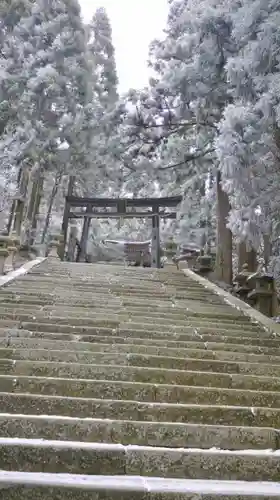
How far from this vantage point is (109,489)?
2420 mm

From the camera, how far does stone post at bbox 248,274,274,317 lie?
Answer: 25.4ft

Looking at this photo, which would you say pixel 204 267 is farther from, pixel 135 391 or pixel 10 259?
pixel 135 391

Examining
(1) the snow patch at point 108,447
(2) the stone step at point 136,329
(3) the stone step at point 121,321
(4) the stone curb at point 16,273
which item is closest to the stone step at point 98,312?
(3) the stone step at point 121,321

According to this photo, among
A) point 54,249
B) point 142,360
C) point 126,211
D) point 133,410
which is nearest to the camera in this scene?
point 133,410

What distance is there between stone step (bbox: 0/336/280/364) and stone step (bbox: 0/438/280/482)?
198cm

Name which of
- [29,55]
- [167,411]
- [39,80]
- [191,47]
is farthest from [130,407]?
[29,55]

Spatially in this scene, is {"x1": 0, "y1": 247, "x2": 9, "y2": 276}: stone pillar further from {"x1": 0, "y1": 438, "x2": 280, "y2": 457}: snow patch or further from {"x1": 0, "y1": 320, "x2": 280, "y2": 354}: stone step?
{"x1": 0, "y1": 438, "x2": 280, "y2": 457}: snow patch

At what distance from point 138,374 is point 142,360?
36 centimetres

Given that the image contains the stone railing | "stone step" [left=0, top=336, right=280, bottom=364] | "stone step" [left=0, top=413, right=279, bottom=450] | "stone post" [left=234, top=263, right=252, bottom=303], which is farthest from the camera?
"stone post" [left=234, top=263, right=252, bottom=303]

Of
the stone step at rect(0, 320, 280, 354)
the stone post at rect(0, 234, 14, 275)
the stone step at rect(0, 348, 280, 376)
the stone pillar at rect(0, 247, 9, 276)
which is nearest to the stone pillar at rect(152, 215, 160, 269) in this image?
the stone post at rect(0, 234, 14, 275)

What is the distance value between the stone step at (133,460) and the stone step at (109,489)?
202mm

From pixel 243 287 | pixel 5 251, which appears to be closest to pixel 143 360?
pixel 243 287

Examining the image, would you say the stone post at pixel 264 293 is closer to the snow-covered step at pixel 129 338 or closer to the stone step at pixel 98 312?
the stone step at pixel 98 312

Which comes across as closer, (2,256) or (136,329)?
(136,329)
